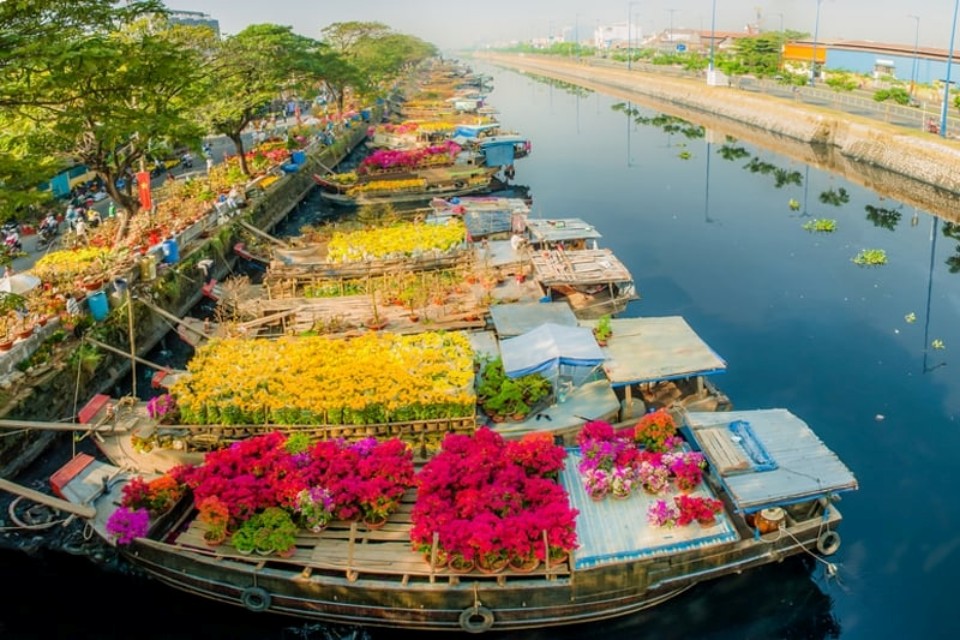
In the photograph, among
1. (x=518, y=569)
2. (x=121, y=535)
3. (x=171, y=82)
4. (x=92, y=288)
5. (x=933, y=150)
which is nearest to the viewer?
(x=518, y=569)

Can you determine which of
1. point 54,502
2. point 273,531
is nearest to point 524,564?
point 273,531

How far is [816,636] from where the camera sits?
1552 cm

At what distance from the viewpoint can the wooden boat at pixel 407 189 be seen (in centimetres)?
4709

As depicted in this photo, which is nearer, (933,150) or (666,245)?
(666,245)

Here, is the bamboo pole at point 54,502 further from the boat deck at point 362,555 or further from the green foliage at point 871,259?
the green foliage at point 871,259

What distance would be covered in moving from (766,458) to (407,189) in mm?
34784

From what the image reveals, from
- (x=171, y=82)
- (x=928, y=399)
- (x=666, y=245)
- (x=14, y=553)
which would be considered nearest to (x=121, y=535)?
(x=14, y=553)

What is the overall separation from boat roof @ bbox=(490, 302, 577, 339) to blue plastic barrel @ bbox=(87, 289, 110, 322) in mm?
13604

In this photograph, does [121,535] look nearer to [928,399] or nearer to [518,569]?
[518,569]

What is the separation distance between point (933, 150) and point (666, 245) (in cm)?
2380

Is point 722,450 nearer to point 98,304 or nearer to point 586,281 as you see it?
point 586,281

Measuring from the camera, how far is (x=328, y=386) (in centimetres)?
1838

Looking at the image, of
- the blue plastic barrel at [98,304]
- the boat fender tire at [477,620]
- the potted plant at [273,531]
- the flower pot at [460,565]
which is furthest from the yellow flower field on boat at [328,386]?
the blue plastic barrel at [98,304]

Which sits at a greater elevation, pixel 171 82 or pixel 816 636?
pixel 171 82
